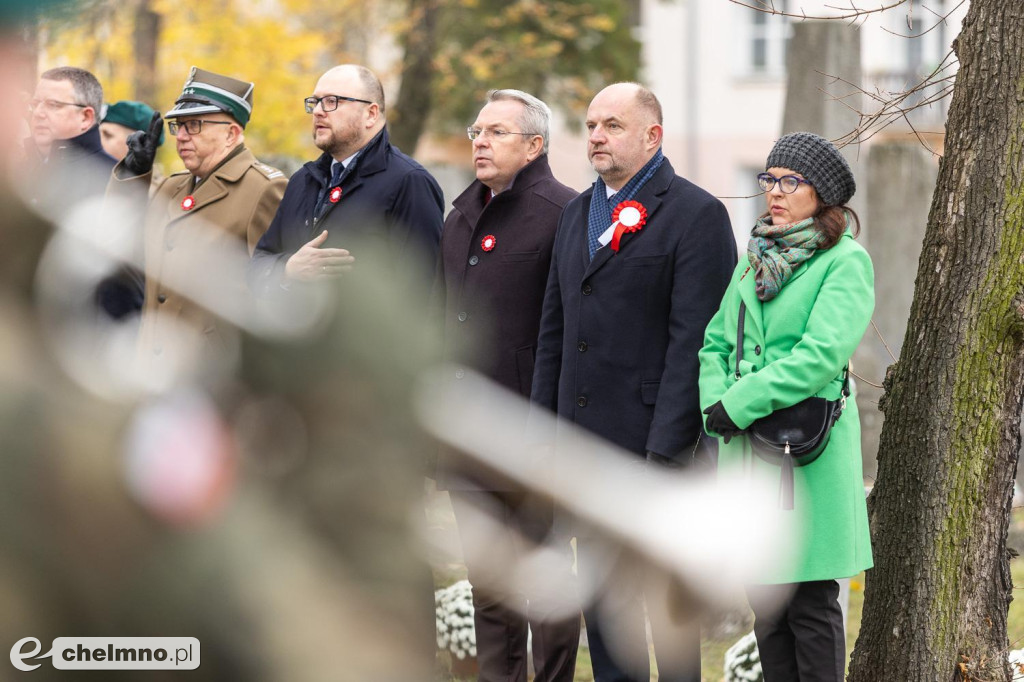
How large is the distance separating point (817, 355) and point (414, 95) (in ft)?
38.6

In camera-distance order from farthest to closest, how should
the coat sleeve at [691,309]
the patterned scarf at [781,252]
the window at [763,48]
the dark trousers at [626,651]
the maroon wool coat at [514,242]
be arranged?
the window at [763,48], the maroon wool coat at [514,242], the coat sleeve at [691,309], the patterned scarf at [781,252], the dark trousers at [626,651]

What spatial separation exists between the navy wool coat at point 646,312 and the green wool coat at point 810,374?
159 millimetres

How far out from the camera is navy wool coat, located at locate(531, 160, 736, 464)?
375 centimetres

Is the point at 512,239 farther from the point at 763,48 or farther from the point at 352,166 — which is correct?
the point at 763,48

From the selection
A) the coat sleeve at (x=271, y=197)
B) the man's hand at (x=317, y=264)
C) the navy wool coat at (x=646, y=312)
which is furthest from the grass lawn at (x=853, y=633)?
the man's hand at (x=317, y=264)

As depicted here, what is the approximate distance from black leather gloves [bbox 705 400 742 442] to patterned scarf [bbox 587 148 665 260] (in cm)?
71

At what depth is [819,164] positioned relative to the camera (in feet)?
11.4

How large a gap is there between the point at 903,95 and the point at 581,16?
56.1ft

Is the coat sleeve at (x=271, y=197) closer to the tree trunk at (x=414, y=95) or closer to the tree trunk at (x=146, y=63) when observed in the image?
the tree trunk at (x=414, y=95)

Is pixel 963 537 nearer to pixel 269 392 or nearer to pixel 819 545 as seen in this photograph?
pixel 819 545

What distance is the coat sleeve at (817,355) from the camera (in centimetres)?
334

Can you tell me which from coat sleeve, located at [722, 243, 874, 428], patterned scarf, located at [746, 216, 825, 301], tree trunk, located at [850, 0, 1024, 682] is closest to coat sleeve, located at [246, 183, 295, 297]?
coat sleeve, located at [722, 243, 874, 428]

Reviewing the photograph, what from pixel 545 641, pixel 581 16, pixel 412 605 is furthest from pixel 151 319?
pixel 581 16

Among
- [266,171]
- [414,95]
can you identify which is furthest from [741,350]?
[414,95]
